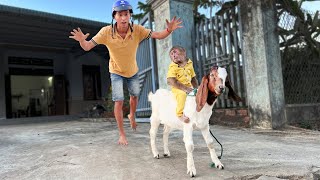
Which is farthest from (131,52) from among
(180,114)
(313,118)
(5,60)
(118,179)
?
(5,60)

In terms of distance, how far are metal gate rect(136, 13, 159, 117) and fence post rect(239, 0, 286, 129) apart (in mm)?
2422

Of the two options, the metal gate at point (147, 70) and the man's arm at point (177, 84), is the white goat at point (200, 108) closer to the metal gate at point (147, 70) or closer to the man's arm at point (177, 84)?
the man's arm at point (177, 84)

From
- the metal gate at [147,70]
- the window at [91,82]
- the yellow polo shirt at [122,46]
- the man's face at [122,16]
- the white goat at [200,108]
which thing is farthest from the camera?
the window at [91,82]

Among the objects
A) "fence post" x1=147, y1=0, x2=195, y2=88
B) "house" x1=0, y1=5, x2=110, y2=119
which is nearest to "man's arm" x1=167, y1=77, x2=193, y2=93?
"fence post" x1=147, y1=0, x2=195, y2=88

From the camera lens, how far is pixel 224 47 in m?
6.48

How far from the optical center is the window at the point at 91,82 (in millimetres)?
18047

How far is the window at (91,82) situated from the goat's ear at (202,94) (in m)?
16.0

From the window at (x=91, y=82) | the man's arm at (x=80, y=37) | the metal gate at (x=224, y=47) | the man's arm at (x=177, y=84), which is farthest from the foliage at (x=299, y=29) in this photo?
the window at (x=91, y=82)

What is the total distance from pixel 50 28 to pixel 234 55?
30.3 ft

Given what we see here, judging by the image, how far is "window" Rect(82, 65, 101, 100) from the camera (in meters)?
18.0

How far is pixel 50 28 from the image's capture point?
42.8 feet

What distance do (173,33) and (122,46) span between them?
3.37 meters

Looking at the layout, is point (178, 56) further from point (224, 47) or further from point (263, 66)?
point (224, 47)

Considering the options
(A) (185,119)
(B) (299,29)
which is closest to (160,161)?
(A) (185,119)
